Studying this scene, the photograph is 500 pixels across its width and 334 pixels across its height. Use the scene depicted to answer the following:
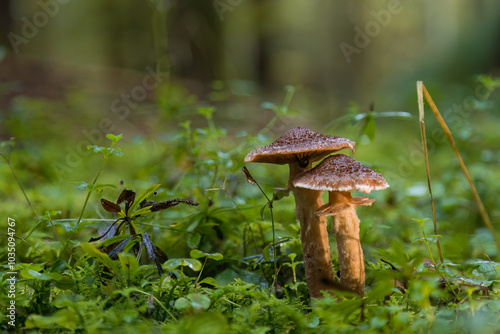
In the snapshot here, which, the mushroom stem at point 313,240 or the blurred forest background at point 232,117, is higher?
the blurred forest background at point 232,117

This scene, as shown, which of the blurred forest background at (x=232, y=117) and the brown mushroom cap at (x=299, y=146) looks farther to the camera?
the blurred forest background at (x=232, y=117)

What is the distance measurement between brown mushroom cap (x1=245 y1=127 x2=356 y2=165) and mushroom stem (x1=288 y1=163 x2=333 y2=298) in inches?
3.6

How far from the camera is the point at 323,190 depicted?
6.14 feet

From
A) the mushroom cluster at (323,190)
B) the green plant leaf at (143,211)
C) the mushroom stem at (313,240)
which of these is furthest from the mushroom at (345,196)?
the green plant leaf at (143,211)

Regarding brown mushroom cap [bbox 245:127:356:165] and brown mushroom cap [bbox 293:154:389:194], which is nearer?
brown mushroom cap [bbox 293:154:389:194]

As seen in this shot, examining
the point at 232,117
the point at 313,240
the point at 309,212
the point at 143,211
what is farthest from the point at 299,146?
the point at 232,117

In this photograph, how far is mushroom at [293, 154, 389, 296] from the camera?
5.27 feet

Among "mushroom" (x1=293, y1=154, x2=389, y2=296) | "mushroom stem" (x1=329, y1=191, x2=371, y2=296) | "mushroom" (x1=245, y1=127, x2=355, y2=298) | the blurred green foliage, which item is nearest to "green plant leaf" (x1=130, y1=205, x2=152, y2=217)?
the blurred green foliage

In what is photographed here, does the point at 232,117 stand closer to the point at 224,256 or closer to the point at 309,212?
the point at 224,256

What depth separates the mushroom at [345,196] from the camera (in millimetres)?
1606

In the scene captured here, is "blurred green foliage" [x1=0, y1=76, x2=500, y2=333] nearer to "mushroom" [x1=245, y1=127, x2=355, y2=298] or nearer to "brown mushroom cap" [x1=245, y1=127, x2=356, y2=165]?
"mushroom" [x1=245, y1=127, x2=355, y2=298]

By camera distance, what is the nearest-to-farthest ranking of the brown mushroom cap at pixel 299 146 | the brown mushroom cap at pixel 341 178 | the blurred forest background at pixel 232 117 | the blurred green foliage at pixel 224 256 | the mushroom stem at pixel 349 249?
the blurred green foliage at pixel 224 256, the brown mushroom cap at pixel 341 178, the brown mushroom cap at pixel 299 146, the mushroom stem at pixel 349 249, the blurred forest background at pixel 232 117

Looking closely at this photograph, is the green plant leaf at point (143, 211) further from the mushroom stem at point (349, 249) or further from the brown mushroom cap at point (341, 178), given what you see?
the mushroom stem at point (349, 249)

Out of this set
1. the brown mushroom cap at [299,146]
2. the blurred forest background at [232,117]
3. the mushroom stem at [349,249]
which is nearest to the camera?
the brown mushroom cap at [299,146]
